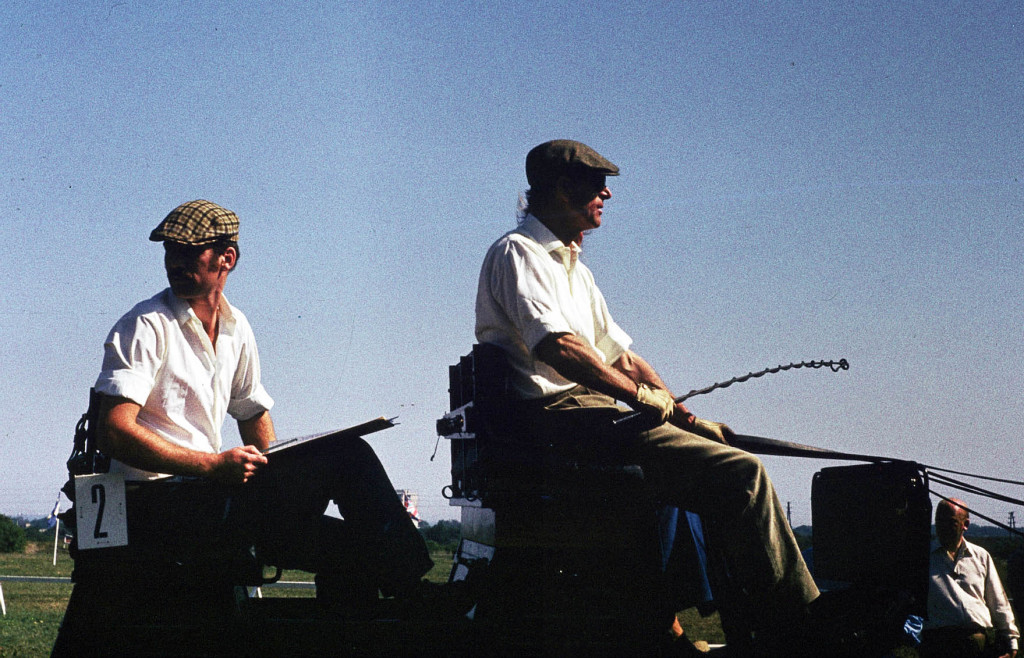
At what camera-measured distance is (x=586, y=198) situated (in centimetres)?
423

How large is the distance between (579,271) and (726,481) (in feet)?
3.59

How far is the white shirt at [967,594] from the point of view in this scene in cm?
881

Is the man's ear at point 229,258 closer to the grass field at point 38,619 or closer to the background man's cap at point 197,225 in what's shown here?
the background man's cap at point 197,225

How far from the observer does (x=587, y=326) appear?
423cm

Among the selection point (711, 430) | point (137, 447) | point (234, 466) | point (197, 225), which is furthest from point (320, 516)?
point (711, 430)

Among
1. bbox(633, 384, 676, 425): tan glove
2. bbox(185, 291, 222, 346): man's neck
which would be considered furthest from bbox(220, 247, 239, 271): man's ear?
bbox(633, 384, 676, 425): tan glove

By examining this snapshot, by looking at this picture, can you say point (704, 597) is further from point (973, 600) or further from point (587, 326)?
point (973, 600)

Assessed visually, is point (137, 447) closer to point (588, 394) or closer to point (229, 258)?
point (229, 258)

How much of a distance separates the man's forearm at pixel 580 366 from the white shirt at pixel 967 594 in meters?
6.06

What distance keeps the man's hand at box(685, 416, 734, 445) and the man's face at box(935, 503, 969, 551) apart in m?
5.84

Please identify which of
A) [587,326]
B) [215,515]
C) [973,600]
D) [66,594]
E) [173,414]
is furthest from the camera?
[66,594]

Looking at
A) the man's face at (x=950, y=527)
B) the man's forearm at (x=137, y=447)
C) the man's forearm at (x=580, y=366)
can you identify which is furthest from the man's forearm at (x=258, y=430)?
the man's face at (x=950, y=527)

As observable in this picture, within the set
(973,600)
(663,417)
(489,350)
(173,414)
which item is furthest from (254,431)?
(973,600)

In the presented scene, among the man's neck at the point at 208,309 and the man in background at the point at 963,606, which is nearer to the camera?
the man's neck at the point at 208,309
